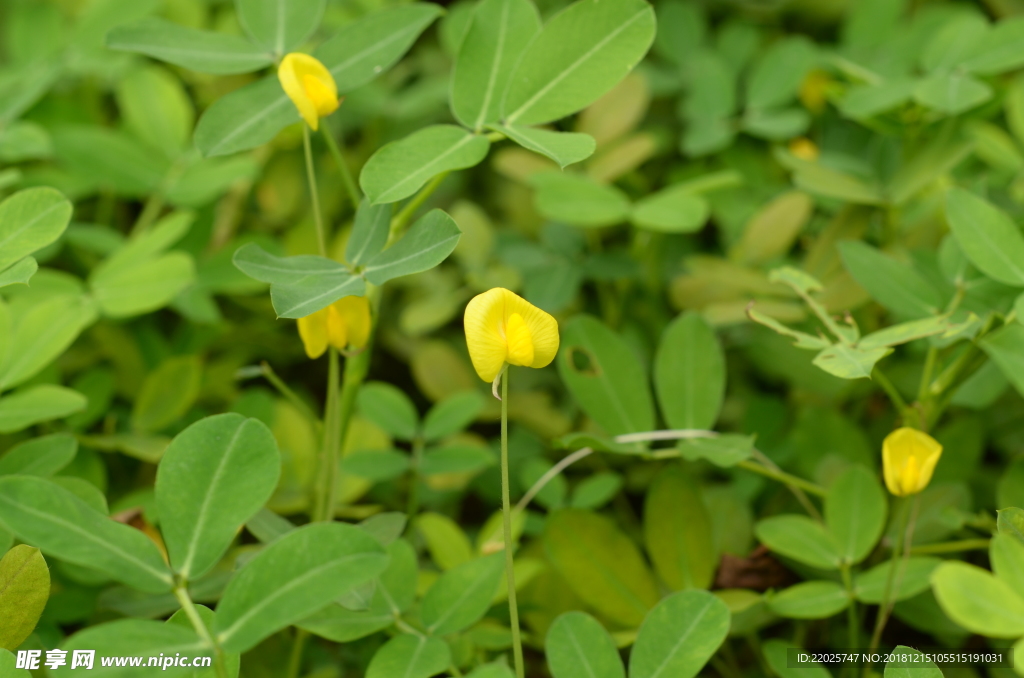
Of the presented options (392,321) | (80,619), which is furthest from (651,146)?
(80,619)

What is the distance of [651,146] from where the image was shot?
4.00ft

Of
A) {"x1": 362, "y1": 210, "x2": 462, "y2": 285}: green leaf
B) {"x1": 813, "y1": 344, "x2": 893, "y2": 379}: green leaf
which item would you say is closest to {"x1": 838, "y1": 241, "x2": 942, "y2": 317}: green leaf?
{"x1": 813, "y1": 344, "x2": 893, "y2": 379}: green leaf

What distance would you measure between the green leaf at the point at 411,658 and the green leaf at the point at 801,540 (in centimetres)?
36

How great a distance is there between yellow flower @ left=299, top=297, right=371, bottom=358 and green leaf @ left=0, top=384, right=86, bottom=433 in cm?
31

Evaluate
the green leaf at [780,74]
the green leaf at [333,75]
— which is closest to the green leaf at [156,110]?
the green leaf at [333,75]

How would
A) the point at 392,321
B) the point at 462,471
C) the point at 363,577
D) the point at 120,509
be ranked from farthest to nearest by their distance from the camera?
1. the point at 392,321
2. the point at 462,471
3. the point at 120,509
4. the point at 363,577

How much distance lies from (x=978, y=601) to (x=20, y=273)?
754 millimetres

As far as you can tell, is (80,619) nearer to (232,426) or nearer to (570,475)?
(232,426)

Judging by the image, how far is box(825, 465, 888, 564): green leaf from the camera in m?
0.82

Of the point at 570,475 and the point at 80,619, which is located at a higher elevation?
the point at 80,619

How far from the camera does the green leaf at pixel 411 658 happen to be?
690 millimetres

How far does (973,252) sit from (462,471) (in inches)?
24.5

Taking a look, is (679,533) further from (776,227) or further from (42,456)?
(42,456)

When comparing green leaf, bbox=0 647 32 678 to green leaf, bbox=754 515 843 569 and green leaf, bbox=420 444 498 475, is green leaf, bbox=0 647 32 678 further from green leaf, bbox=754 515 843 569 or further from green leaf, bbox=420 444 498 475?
green leaf, bbox=754 515 843 569
